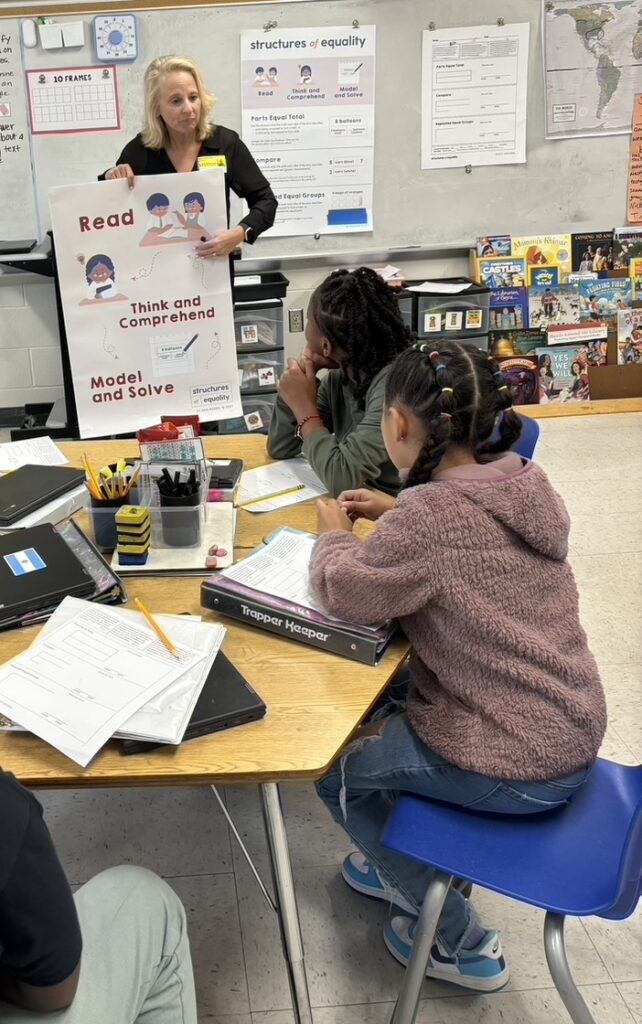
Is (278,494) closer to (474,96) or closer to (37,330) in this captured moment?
(37,330)

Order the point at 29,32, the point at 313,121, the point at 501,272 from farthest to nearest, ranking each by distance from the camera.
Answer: the point at 501,272 < the point at 313,121 < the point at 29,32

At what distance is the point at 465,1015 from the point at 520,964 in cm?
16

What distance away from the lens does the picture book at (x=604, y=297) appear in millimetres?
4586

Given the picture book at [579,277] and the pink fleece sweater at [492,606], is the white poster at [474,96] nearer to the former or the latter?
the picture book at [579,277]

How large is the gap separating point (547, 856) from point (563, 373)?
3.63m

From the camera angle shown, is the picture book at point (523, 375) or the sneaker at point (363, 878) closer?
the sneaker at point (363, 878)

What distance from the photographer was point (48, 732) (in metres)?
1.20

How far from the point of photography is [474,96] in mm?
4160

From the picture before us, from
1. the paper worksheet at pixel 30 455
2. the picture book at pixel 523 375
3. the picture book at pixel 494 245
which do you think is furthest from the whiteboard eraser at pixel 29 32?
the picture book at pixel 523 375

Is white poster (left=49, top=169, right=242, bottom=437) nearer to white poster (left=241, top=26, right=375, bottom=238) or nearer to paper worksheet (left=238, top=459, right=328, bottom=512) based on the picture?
paper worksheet (left=238, top=459, right=328, bottom=512)

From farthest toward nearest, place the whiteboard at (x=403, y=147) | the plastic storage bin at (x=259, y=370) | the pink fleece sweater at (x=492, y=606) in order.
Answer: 1. the plastic storage bin at (x=259, y=370)
2. the whiteboard at (x=403, y=147)
3. the pink fleece sweater at (x=492, y=606)

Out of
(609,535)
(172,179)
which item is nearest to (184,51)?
(172,179)

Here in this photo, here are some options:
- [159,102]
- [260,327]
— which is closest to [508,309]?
[260,327]

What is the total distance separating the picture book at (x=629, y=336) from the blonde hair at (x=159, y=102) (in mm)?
2358
